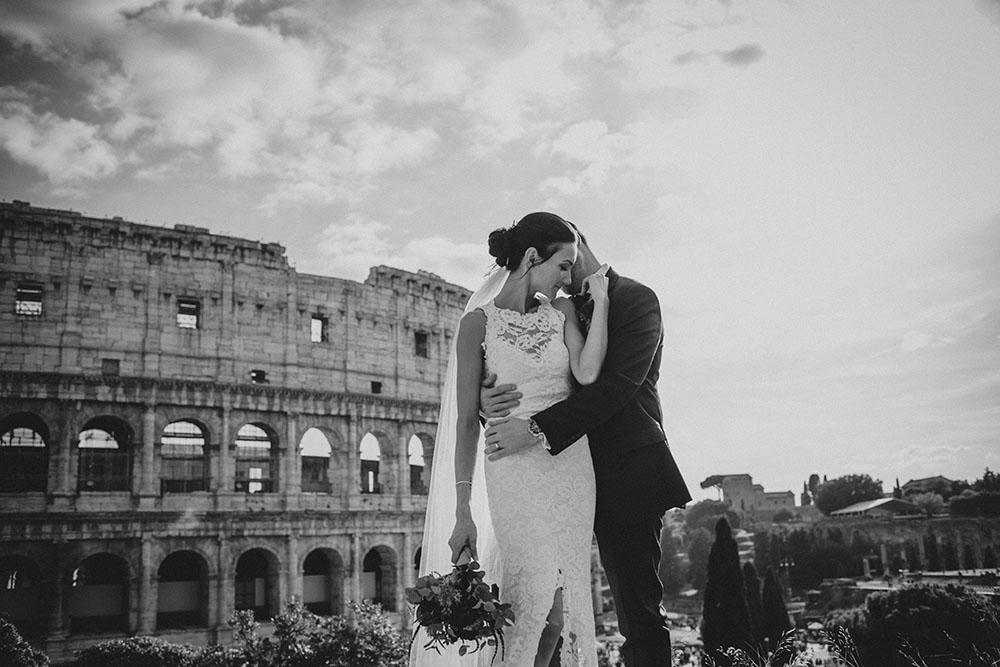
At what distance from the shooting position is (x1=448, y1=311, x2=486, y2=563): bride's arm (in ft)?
11.6

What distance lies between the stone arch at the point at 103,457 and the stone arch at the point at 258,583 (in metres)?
4.67

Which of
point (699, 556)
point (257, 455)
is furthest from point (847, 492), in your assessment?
point (257, 455)

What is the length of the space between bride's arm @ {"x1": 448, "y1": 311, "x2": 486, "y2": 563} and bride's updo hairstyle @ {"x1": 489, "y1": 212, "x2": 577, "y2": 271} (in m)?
0.35

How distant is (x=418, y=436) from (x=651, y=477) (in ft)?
90.0

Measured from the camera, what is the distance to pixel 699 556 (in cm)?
6988

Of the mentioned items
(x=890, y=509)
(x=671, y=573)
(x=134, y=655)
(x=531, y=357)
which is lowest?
(x=671, y=573)

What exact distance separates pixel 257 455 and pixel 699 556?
1976 inches

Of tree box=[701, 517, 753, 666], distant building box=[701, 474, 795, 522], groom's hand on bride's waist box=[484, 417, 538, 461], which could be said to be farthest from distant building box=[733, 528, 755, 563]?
groom's hand on bride's waist box=[484, 417, 538, 461]

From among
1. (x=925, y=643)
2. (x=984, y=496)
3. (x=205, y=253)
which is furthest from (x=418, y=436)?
(x=984, y=496)

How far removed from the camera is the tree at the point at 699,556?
67.9m

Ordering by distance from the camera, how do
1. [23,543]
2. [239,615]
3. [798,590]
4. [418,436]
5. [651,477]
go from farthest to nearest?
1. [798,590]
2. [418,436]
3. [23,543]
4. [239,615]
5. [651,477]

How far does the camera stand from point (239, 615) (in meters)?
21.0

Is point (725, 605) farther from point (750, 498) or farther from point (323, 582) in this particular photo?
point (750, 498)

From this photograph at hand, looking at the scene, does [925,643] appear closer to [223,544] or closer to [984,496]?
[223,544]
